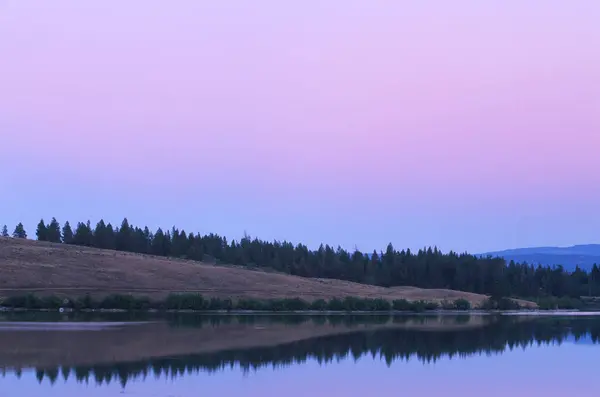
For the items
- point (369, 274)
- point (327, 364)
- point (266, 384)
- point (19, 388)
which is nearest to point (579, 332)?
point (327, 364)

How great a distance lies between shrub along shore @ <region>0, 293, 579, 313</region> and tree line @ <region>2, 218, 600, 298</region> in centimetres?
2647

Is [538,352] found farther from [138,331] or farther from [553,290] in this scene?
[553,290]

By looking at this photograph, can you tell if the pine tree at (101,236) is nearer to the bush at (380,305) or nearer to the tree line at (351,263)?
the tree line at (351,263)

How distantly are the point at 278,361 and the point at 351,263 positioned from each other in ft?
322

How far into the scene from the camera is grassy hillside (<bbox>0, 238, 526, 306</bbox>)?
79.7 m

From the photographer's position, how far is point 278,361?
115 ft

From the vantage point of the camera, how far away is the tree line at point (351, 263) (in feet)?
411

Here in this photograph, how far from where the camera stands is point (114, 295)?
7488 centimetres

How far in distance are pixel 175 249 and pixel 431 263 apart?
3993 cm

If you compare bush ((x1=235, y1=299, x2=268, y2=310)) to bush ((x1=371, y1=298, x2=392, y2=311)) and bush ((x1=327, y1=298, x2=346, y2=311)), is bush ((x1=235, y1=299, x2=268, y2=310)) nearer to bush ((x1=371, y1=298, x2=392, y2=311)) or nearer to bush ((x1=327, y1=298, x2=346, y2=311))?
bush ((x1=327, y1=298, x2=346, y2=311))

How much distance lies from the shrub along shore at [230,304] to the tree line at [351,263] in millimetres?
26469

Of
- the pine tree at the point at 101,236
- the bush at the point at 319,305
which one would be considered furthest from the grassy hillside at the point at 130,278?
the pine tree at the point at 101,236

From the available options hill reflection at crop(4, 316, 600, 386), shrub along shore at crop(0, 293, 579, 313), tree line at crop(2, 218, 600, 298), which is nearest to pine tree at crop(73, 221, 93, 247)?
tree line at crop(2, 218, 600, 298)

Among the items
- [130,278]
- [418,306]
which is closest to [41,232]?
[130,278]
